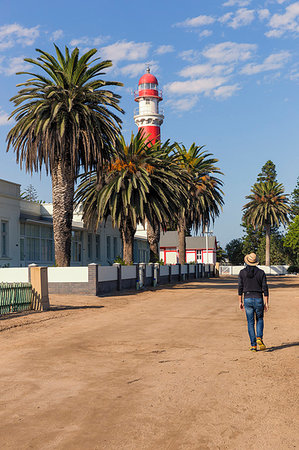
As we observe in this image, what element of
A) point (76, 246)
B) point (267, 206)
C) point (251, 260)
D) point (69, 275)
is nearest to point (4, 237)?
point (69, 275)

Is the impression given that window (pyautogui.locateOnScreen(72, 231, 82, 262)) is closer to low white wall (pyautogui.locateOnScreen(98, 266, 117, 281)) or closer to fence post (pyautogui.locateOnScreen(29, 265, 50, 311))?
low white wall (pyautogui.locateOnScreen(98, 266, 117, 281))

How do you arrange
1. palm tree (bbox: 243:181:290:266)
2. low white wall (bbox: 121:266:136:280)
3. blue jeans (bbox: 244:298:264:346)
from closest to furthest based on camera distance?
blue jeans (bbox: 244:298:264:346), low white wall (bbox: 121:266:136:280), palm tree (bbox: 243:181:290:266)

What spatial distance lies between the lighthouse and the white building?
24.1 meters

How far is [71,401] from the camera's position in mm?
7086

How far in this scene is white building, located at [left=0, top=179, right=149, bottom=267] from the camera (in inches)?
1335

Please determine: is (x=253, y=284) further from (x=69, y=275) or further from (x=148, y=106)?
(x=148, y=106)

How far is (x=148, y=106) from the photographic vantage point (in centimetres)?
7088

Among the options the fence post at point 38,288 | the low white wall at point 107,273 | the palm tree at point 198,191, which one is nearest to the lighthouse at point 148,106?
the palm tree at point 198,191

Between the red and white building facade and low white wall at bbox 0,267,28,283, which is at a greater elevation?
the red and white building facade

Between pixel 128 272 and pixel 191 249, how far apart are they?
58100 mm

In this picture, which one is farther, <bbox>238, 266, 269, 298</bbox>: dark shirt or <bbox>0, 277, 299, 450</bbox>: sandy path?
<bbox>238, 266, 269, 298</bbox>: dark shirt

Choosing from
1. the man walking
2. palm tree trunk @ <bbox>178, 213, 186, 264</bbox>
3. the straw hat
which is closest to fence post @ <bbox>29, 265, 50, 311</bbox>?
the straw hat

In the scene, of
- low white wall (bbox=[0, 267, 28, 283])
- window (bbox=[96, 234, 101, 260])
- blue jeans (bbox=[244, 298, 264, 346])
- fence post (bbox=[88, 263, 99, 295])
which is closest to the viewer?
blue jeans (bbox=[244, 298, 264, 346])

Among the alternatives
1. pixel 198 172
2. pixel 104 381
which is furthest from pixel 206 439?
pixel 198 172
